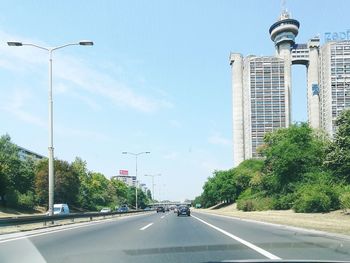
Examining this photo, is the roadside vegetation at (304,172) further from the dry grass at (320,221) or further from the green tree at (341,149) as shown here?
the dry grass at (320,221)

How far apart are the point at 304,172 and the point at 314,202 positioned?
1825 centimetres

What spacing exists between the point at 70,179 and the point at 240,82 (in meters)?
52.9

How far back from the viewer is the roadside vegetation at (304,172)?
149 feet

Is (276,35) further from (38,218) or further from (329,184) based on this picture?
(38,218)

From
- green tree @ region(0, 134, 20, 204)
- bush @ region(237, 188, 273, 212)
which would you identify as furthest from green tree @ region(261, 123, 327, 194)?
green tree @ region(0, 134, 20, 204)

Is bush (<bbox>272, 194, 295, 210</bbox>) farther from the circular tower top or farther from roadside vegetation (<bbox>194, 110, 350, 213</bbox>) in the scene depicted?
the circular tower top

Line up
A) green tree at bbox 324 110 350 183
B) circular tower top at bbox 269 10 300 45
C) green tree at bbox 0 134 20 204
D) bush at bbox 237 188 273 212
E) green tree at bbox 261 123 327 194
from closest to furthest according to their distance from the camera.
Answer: green tree at bbox 324 110 350 183 → green tree at bbox 261 123 327 194 → bush at bbox 237 188 273 212 → green tree at bbox 0 134 20 204 → circular tower top at bbox 269 10 300 45

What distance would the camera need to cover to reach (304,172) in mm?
69250

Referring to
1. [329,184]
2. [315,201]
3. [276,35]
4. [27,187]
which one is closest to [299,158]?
[329,184]

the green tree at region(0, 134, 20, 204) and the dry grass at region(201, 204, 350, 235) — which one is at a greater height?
the green tree at region(0, 134, 20, 204)

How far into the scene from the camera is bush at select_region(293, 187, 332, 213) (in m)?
50.4

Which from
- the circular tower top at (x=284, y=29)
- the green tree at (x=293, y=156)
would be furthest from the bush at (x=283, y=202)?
the circular tower top at (x=284, y=29)

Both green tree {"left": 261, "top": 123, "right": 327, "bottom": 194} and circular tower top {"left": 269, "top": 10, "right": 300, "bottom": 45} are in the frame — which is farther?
circular tower top {"left": 269, "top": 10, "right": 300, "bottom": 45}

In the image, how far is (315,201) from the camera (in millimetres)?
51188
